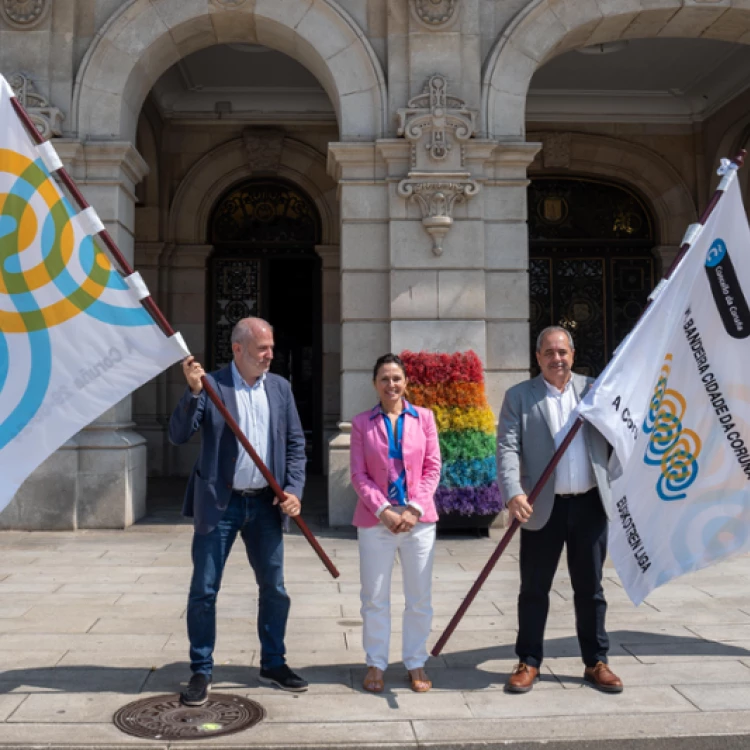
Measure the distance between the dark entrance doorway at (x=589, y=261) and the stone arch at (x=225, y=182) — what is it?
3.77 metres

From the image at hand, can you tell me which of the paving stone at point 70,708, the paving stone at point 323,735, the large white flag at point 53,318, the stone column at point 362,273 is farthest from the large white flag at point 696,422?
the stone column at point 362,273

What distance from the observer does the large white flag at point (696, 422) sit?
5.29 meters

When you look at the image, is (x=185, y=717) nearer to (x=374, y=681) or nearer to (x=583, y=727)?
(x=374, y=681)

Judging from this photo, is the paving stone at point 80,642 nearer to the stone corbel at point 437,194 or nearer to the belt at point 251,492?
the belt at point 251,492

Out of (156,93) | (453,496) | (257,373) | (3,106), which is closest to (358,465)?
(257,373)

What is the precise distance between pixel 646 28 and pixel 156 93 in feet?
26.0

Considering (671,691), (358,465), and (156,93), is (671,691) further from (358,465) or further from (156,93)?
(156,93)

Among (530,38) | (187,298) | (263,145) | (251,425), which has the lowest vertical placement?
(251,425)

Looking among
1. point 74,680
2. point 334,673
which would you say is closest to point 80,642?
point 74,680

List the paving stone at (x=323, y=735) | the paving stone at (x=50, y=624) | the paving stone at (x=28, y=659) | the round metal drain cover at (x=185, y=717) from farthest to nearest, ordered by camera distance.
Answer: the paving stone at (x=50, y=624) → the paving stone at (x=28, y=659) → the round metal drain cover at (x=185, y=717) → the paving stone at (x=323, y=735)

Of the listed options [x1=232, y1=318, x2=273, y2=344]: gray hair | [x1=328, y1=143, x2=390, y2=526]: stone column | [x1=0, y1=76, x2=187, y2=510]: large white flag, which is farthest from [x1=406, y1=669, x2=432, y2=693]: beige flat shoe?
[x1=328, y1=143, x2=390, y2=526]: stone column

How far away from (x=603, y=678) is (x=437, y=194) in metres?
6.50

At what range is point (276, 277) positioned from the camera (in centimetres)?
1606

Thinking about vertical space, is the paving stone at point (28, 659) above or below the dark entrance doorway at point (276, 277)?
below
